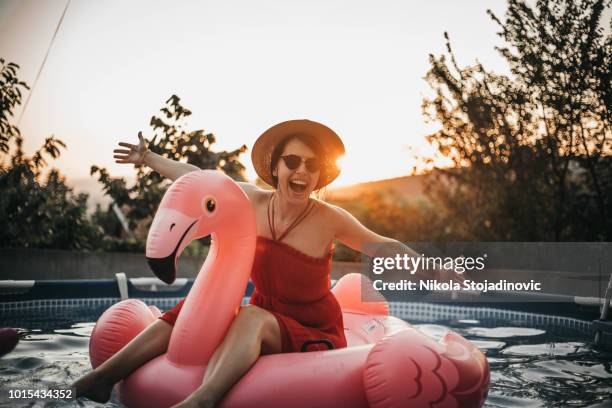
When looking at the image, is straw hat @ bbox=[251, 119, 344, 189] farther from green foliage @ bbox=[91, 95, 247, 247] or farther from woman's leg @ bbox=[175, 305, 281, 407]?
green foliage @ bbox=[91, 95, 247, 247]

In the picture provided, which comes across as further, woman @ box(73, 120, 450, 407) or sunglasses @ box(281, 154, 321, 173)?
sunglasses @ box(281, 154, 321, 173)

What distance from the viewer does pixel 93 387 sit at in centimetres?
239

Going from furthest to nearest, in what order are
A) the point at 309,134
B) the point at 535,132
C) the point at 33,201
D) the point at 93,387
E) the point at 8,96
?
1. the point at 535,132
2. the point at 33,201
3. the point at 8,96
4. the point at 309,134
5. the point at 93,387

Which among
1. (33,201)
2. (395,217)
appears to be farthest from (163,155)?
(395,217)

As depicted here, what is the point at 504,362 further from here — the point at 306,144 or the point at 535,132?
the point at 535,132

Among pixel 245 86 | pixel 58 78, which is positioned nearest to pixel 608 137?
pixel 245 86

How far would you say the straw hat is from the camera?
2.81m

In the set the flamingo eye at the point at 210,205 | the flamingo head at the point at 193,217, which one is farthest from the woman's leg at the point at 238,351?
the flamingo eye at the point at 210,205

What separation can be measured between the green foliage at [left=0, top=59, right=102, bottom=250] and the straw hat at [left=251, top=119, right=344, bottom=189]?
11.9 ft

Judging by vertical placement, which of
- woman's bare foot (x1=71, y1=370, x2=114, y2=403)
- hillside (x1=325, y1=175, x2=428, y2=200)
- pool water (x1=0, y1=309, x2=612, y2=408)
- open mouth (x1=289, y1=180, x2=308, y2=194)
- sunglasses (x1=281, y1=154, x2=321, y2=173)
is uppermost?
hillside (x1=325, y1=175, x2=428, y2=200)

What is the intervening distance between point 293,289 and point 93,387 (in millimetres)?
1015

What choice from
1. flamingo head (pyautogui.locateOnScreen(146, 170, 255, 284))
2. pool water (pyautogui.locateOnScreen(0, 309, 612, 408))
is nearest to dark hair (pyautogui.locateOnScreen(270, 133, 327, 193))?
flamingo head (pyautogui.locateOnScreen(146, 170, 255, 284))

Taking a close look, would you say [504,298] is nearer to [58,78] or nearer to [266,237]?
[266,237]

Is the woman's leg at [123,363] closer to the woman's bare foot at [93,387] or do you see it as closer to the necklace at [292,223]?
the woman's bare foot at [93,387]
